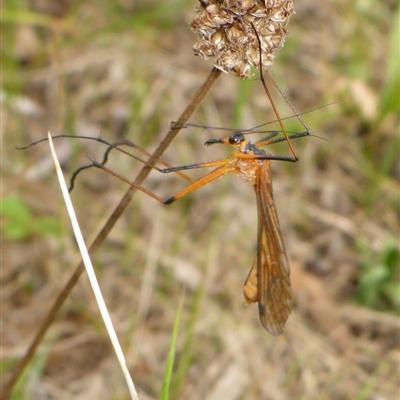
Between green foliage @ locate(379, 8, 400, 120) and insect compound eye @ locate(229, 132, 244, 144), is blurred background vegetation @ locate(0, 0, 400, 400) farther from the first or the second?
insect compound eye @ locate(229, 132, 244, 144)

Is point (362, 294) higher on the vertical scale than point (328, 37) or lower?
lower

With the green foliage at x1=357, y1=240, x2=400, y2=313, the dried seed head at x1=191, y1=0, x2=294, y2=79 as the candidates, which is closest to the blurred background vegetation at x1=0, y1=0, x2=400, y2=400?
the green foliage at x1=357, y1=240, x2=400, y2=313

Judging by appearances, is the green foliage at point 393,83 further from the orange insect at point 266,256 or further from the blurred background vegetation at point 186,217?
the orange insect at point 266,256

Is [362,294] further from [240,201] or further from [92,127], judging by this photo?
[92,127]

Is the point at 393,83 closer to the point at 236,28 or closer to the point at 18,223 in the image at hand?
the point at 18,223

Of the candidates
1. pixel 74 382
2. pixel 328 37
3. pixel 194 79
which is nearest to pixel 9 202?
pixel 74 382

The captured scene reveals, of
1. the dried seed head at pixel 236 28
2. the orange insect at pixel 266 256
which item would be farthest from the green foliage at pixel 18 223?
the dried seed head at pixel 236 28

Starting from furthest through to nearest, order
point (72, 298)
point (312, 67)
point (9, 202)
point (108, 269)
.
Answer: point (312, 67) < point (108, 269) < point (72, 298) < point (9, 202)
